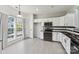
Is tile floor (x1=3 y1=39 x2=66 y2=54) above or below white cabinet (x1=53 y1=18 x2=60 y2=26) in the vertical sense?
below

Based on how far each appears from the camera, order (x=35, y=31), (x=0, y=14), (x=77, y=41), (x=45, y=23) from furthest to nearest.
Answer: (x=35, y=31), (x=45, y=23), (x=0, y=14), (x=77, y=41)

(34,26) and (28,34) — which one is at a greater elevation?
(34,26)

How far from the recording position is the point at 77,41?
9.64 feet

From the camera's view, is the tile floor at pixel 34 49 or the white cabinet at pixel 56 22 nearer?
the tile floor at pixel 34 49

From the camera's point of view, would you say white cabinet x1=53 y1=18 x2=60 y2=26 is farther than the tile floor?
Yes

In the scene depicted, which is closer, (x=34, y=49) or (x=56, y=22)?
(x=34, y=49)

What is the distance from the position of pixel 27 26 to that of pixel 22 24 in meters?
0.72

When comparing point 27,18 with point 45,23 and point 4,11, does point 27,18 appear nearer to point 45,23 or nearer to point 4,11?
point 45,23

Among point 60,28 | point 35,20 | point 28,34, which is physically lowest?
point 28,34

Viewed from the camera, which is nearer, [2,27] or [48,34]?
[2,27]

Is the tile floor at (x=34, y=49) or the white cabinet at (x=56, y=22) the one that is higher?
the white cabinet at (x=56, y=22)

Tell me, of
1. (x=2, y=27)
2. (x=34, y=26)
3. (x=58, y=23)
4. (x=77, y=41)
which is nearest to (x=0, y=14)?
(x=2, y=27)

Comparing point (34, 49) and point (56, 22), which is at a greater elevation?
point (56, 22)

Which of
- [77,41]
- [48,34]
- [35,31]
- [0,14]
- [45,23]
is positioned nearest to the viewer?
[77,41]
